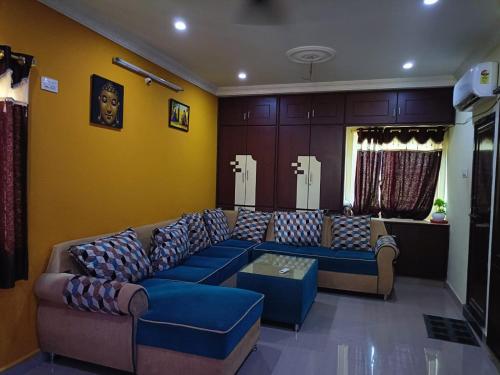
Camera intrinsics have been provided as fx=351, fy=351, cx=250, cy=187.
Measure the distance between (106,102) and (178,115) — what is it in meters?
1.25

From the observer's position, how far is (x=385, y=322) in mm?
3334

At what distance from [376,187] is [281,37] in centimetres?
286

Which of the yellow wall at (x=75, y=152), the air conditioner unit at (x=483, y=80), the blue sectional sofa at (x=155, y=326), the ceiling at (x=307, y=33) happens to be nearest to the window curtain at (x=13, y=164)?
the yellow wall at (x=75, y=152)

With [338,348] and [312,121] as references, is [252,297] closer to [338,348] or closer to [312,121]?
[338,348]

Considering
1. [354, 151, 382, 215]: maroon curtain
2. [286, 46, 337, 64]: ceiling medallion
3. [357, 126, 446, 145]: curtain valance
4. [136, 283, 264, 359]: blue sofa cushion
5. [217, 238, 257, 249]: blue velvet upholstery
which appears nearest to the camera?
[136, 283, 264, 359]: blue sofa cushion

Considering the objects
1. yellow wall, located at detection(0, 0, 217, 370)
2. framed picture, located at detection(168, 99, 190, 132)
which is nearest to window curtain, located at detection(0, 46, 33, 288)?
yellow wall, located at detection(0, 0, 217, 370)

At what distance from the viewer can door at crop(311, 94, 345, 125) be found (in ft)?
16.2

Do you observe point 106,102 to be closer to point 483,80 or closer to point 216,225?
point 216,225

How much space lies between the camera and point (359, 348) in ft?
9.20

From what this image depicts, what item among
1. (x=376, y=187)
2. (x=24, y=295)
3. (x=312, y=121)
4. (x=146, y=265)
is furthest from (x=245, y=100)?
(x=24, y=295)

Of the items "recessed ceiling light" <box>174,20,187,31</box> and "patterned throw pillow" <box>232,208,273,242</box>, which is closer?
"recessed ceiling light" <box>174,20,187,31</box>

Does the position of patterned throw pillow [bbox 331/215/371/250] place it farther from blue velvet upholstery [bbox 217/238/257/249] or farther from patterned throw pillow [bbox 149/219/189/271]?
patterned throw pillow [bbox 149/219/189/271]

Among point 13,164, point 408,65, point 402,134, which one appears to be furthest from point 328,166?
point 13,164

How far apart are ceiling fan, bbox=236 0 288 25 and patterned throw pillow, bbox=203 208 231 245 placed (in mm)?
2376
